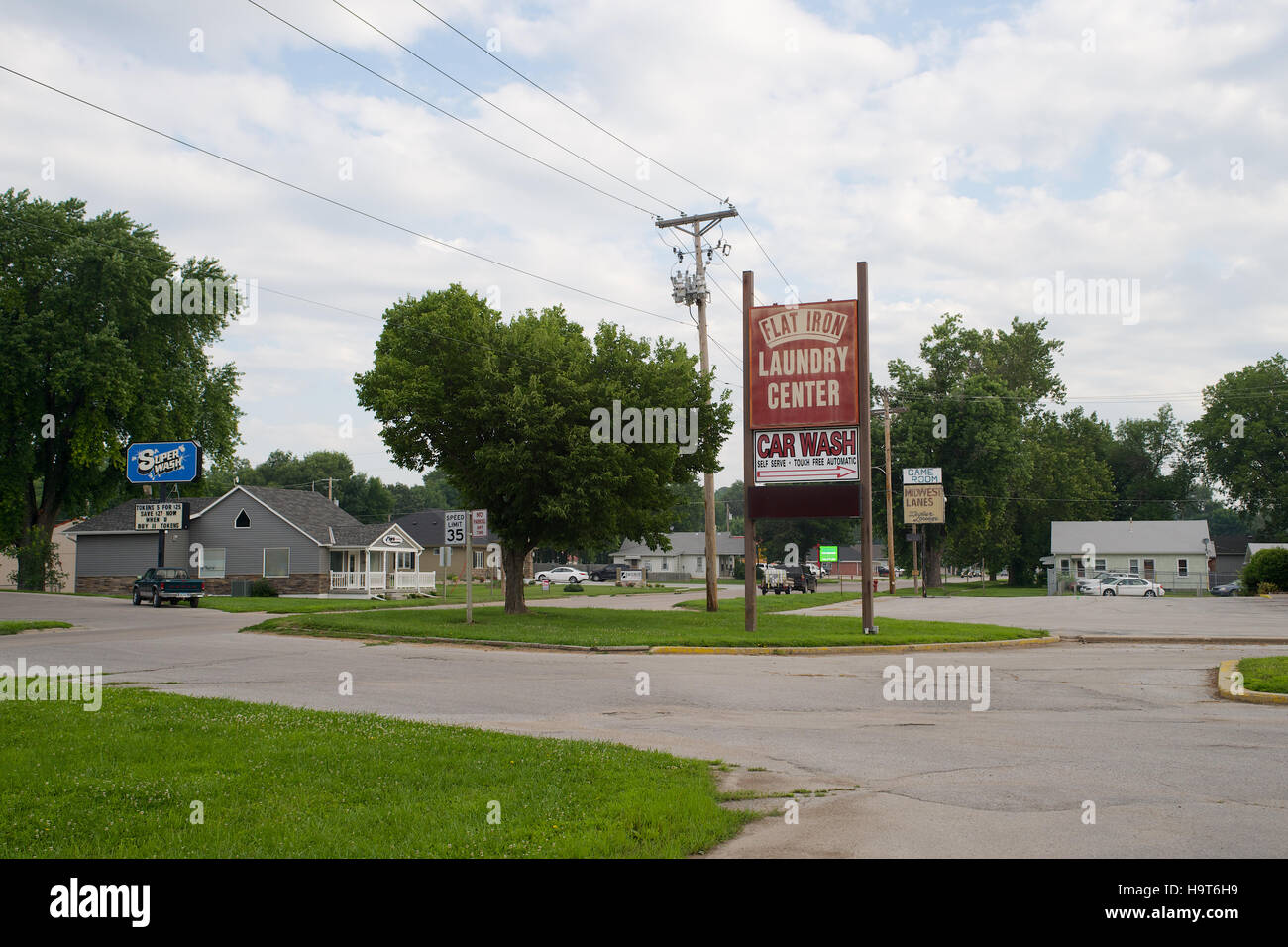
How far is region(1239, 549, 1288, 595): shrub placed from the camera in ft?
182

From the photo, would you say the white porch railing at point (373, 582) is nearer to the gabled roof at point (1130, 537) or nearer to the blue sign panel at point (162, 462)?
the blue sign panel at point (162, 462)

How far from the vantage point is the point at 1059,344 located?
89.9 metres

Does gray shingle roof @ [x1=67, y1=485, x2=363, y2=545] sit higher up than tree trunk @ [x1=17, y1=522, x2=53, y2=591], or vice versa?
gray shingle roof @ [x1=67, y1=485, x2=363, y2=545]

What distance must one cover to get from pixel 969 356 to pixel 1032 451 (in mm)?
11096

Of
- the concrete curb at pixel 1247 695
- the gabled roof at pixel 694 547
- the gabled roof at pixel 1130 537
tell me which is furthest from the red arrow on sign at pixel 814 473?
the gabled roof at pixel 694 547

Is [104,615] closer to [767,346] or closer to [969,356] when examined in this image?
[767,346]

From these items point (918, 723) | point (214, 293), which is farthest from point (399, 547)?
point (918, 723)

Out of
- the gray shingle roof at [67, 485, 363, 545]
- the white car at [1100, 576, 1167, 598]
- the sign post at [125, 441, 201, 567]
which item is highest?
the sign post at [125, 441, 201, 567]

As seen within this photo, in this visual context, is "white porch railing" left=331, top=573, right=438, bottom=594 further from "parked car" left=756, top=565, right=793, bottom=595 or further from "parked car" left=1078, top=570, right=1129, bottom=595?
"parked car" left=1078, top=570, right=1129, bottom=595

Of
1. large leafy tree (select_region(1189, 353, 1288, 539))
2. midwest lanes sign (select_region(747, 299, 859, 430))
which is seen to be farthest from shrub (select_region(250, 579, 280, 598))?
large leafy tree (select_region(1189, 353, 1288, 539))

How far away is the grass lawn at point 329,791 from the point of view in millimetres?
6102

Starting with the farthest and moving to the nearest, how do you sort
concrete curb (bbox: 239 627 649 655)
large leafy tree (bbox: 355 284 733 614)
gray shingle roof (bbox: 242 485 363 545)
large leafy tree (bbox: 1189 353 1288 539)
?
large leafy tree (bbox: 1189 353 1288 539) → gray shingle roof (bbox: 242 485 363 545) → large leafy tree (bbox: 355 284 733 614) → concrete curb (bbox: 239 627 649 655)

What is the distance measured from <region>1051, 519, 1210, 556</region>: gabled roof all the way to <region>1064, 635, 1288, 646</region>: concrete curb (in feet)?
188
